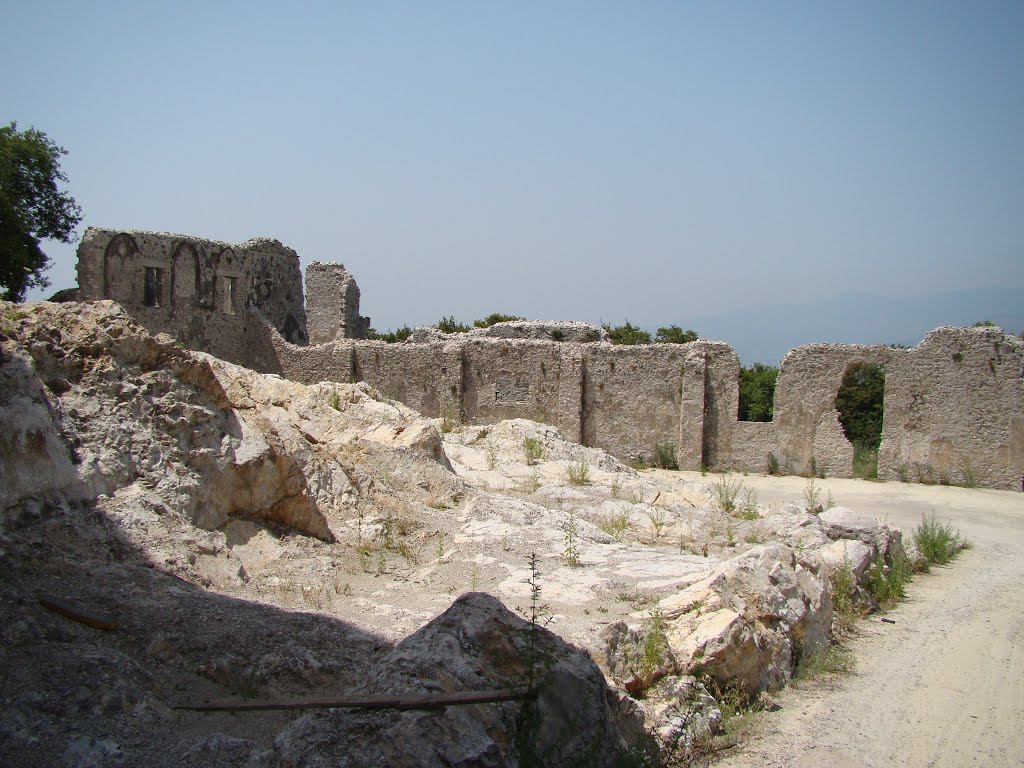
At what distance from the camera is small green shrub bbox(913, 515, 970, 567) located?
10.5 metres

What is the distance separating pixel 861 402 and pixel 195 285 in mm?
21209

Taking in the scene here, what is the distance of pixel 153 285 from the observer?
21094mm

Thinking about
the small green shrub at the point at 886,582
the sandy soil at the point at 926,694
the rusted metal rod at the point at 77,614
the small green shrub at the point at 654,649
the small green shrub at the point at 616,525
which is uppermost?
the rusted metal rod at the point at 77,614

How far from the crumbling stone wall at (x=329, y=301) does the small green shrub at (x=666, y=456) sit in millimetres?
9292

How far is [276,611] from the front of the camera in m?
5.16

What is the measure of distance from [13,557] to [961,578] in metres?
9.34

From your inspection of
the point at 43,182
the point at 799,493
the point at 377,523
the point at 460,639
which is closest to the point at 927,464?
the point at 799,493

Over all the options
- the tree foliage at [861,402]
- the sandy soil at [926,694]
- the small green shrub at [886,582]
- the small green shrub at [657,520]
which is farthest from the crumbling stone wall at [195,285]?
the tree foliage at [861,402]

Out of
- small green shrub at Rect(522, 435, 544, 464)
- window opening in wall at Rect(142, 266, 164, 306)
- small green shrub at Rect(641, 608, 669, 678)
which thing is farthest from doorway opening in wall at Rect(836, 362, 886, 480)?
small green shrub at Rect(641, 608, 669, 678)

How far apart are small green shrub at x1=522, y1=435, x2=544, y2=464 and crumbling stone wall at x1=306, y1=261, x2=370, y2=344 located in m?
12.0

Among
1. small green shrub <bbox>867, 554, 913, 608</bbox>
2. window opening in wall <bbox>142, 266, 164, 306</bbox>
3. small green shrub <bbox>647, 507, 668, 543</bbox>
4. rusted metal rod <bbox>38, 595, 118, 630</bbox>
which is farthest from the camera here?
window opening in wall <bbox>142, 266, 164, 306</bbox>

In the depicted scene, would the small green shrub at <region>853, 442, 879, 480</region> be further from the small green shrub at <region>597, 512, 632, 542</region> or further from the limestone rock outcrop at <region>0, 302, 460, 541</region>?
the limestone rock outcrop at <region>0, 302, 460, 541</region>

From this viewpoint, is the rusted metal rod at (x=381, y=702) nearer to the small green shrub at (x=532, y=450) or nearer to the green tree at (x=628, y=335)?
the small green shrub at (x=532, y=450)

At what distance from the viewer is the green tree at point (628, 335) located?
3042cm
